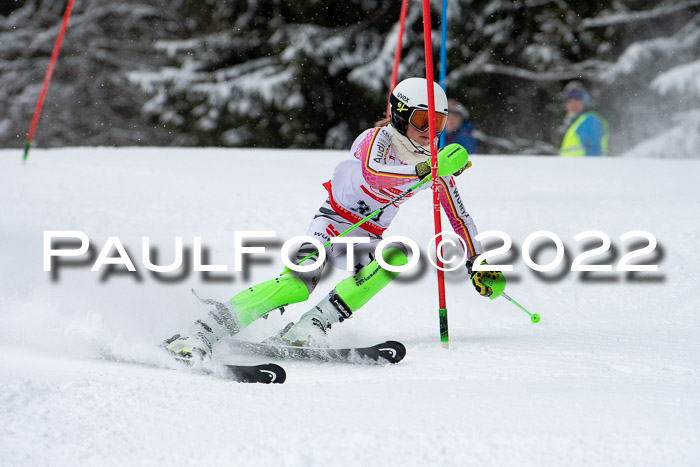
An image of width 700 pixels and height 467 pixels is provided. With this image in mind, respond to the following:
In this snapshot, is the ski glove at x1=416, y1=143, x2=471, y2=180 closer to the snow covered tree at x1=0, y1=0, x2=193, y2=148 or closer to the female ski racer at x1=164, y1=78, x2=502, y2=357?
the female ski racer at x1=164, y1=78, x2=502, y2=357

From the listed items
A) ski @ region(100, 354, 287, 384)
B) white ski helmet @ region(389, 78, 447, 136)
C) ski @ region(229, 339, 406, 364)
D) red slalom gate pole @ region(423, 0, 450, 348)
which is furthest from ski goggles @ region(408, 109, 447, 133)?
ski @ region(100, 354, 287, 384)

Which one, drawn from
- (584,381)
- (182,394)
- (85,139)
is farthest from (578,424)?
(85,139)

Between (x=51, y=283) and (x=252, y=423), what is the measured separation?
2805mm

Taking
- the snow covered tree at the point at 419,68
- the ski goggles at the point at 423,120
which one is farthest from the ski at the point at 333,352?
the snow covered tree at the point at 419,68

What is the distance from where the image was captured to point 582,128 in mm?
7957

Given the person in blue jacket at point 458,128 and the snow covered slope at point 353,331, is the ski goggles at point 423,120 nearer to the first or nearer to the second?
the snow covered slope at point 353,331

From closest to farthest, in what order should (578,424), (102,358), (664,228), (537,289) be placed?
(578,424), (102,358), (537,289), (664,228)

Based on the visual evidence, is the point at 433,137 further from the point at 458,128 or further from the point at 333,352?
the point at 458,128

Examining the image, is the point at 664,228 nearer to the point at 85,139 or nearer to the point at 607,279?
the point at 607,279

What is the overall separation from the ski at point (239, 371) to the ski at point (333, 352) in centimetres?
49

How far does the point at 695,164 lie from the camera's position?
8.08 m

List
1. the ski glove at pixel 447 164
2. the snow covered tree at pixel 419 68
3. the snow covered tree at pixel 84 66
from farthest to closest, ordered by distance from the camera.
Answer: the snow covered tree at pixel 84 66
the snow covered tree at pixel 419 68
the ski glove at pixel 447 164

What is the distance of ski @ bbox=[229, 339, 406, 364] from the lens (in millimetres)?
3117

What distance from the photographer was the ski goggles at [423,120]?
3446mm
